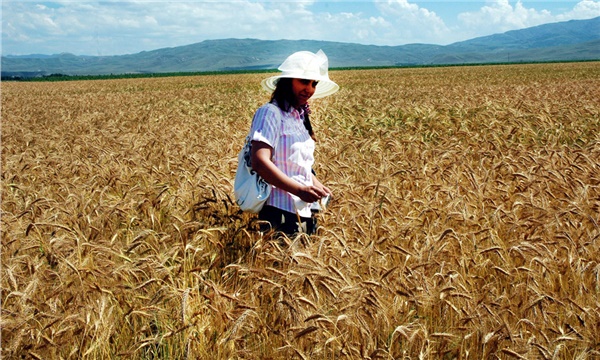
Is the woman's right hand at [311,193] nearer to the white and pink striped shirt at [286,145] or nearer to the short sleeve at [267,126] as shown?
the white and pink striped shirt at [286,145]

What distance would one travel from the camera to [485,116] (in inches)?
416

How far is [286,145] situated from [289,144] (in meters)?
0.02

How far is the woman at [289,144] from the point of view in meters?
3.64

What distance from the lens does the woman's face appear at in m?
3.82

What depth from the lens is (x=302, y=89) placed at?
3.84 meters

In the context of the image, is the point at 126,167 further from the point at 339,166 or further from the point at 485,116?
the point at 485,116

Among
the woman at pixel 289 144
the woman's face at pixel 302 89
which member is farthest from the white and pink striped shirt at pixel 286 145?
the woman's face at pixel 302 89

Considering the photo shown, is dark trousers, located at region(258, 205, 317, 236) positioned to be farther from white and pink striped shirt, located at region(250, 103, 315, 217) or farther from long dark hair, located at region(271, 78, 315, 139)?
long dark hair, located at region(271, 78, 315, 139)

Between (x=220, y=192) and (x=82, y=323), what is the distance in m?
2.31

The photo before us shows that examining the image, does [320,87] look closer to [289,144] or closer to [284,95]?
[284,95]

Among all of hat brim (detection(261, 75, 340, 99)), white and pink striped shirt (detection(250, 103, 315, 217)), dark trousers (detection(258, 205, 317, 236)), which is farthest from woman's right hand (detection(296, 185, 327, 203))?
hat brim (detection(261, 75, 340, 99))

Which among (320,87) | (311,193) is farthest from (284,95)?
(311,193)

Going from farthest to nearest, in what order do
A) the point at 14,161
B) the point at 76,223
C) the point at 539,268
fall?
the point at 14,161, the point at 76,223, the point at 539,268

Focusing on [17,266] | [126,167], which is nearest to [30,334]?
[17,266]
